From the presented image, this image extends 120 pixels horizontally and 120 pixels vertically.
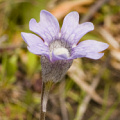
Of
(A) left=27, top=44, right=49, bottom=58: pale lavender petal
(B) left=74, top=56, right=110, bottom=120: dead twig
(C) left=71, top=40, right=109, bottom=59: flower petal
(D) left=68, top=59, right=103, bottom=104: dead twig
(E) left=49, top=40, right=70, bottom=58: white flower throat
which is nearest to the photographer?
(A) left=27, top=44, right=49, bottom=58: pale lavender petal

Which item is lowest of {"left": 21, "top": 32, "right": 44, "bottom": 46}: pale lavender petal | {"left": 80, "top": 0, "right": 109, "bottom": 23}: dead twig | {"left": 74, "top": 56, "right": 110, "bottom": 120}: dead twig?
{"left": 74, "top": 56, "right": 110, "bottom": 120}: dead twig

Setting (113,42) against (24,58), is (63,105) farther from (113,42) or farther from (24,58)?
(113,42)

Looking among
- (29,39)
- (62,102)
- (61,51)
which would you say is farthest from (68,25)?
(62,102)

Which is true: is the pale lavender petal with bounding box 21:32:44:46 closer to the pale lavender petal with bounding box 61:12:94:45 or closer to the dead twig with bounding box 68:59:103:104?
the pale lavender petal with bounding box 61:12:94:45

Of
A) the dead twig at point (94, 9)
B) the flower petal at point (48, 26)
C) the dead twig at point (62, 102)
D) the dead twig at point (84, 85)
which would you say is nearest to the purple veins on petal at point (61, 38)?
the flower petal at point (48, 26)

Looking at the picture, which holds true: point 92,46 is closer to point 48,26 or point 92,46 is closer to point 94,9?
point 48,26

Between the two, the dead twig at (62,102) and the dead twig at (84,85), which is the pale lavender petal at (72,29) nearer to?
the dead twig at (62,102)

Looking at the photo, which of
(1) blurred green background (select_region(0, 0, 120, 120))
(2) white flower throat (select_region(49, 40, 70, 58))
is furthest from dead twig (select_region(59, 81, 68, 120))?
(2) white flower throat (select_region(49, 40, 70, 58))
